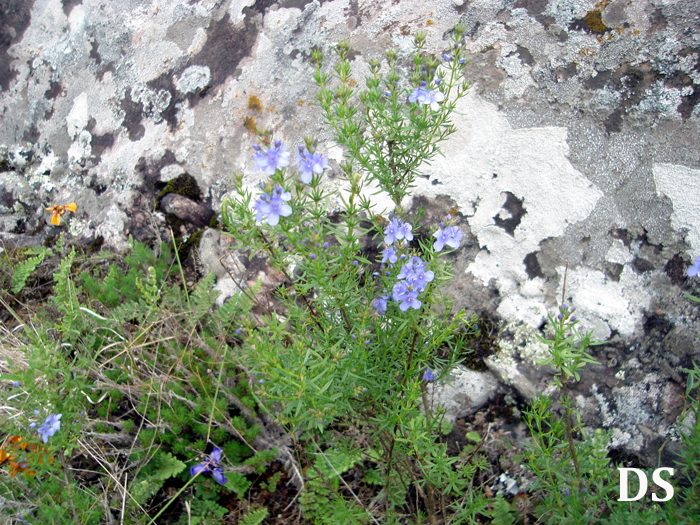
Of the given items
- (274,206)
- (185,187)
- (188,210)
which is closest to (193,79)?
(185,187)

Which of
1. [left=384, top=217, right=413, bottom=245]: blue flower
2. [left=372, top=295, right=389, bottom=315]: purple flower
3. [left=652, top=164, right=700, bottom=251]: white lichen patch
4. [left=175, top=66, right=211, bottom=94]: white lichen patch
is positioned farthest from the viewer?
[left=175, top=66, right=211, bottom=94]: white lichen patch

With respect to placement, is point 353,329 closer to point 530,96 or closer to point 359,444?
point 359,444

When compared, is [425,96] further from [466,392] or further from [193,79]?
[193,79]

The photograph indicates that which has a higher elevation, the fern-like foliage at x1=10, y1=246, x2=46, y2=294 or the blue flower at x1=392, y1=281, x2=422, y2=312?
the blue flower at x1=392, y1=281, x2=422, y2=312

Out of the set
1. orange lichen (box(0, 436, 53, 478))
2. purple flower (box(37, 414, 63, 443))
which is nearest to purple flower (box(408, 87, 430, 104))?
purple flower (box(37, 414, 63, 443))

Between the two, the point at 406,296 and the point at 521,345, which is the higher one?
the point at 406,296

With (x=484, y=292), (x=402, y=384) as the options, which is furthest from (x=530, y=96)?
(x=402, y=384)

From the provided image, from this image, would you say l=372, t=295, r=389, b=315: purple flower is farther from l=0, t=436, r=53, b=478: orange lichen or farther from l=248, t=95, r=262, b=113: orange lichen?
l=248, t=95, r=262, b=113: orange lichen
